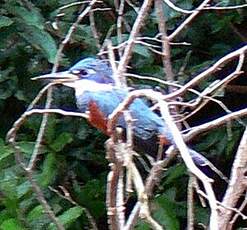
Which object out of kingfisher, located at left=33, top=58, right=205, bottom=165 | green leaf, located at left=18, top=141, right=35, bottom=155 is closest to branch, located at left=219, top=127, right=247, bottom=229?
kingfisher, located at left=33, top=58, right=205, bottom=165

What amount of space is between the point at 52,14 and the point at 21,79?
0.89 ft

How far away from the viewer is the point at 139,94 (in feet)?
6.18

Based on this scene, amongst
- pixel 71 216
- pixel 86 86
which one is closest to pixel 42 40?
pixel 86 86

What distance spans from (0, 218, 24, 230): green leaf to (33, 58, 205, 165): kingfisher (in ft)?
1.47

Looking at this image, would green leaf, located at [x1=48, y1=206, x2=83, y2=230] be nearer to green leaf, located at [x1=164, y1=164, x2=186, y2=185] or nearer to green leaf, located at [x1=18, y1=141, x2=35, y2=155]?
green leaf, located at [x1=18, y1=141, x2=35, y2=155]

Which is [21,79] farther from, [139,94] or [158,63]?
[139,94]

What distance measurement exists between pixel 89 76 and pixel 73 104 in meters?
0.88

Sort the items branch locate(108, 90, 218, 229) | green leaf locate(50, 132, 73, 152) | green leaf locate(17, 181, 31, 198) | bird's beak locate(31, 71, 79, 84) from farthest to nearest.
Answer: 1. green leaf locate(50, 132, 73, 152)
2. green leaf locate(17, 181, 31, 198)
3. bird's beak locate(31, 71, 79, 84)
4. branch locate(108, 90, 218, 229)

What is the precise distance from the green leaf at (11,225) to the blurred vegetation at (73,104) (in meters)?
0.15

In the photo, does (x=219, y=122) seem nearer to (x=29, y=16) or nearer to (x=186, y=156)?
(x=186, y=156)

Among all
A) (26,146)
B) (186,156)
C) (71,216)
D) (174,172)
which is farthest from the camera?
(174,172)

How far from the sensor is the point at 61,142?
3.48 metres

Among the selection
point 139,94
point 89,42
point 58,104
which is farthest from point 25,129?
point 139,94

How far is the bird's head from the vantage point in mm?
2818
